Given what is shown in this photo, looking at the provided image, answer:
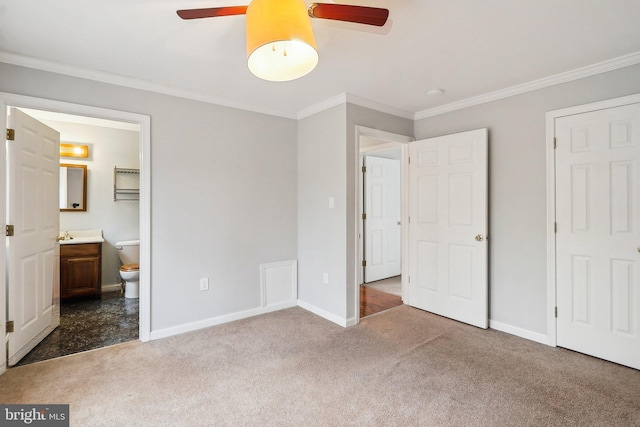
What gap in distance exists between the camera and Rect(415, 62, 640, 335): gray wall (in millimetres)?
2797

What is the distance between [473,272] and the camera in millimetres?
3205

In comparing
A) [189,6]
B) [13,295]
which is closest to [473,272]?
[189,6]

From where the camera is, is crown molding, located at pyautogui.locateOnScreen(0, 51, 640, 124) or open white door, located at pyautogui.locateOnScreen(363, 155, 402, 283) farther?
open white door, located at pyautogui.locateOnScreen(363, 155, 402, 283)

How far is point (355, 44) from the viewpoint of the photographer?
2182 mm

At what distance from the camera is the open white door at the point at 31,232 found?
2.40m

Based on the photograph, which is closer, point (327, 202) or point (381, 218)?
point (327, 202)

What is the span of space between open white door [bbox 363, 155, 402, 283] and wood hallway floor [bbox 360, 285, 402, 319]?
53 centimetres

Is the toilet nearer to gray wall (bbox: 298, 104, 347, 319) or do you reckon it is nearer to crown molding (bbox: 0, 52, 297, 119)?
gray wall (bbox: 298, 104, 347, 319)

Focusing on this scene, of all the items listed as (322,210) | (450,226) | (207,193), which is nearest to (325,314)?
(322,210)

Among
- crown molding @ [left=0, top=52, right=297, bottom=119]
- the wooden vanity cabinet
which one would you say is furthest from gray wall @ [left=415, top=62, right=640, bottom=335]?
the wooden vanity cabinet

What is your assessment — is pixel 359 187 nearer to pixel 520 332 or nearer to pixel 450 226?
pixel 450 226

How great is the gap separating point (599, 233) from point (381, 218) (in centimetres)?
289

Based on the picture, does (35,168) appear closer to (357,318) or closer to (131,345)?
(131,345)

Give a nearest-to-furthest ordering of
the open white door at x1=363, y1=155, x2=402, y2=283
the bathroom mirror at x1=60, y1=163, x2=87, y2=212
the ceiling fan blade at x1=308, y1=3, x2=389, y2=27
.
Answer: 1. the ceiling fan blade at x1=308, y1=3, x2=389, y2=27
2. the bathroom mirror at x1=60, y1=163, x2=87, y2=212
3. the open white door at x1=363, y1=155, x2=402, y2=283
